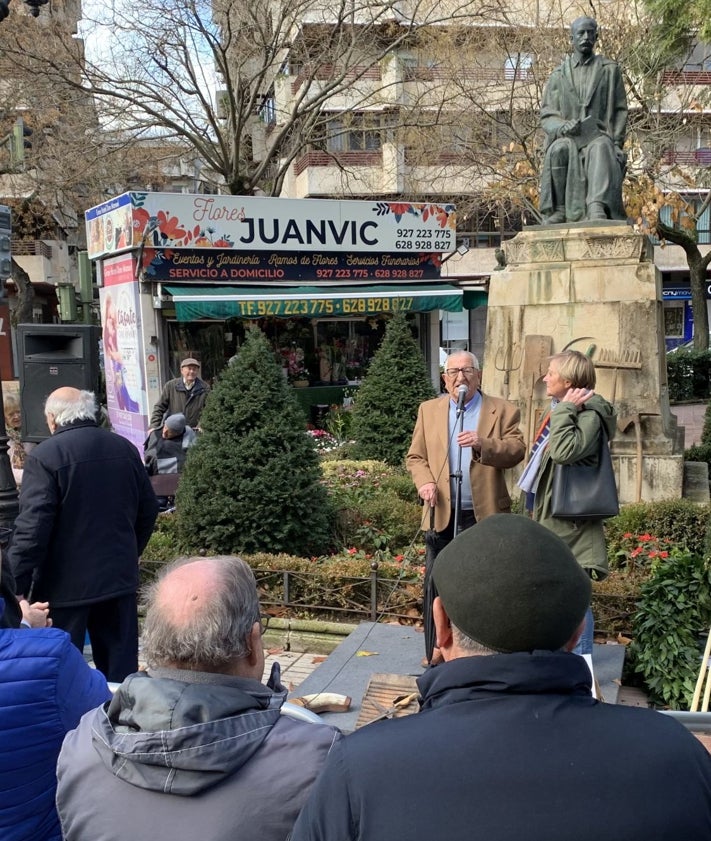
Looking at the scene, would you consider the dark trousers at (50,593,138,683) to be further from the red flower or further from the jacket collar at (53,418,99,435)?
the red flower

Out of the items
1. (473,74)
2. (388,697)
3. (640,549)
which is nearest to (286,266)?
(473,74)

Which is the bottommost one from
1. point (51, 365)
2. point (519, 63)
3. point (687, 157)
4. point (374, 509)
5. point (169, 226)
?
point (374, 509)

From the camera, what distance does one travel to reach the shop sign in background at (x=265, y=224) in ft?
46.8

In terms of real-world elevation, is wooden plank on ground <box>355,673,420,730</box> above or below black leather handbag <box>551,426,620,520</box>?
below

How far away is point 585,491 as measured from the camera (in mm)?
4066

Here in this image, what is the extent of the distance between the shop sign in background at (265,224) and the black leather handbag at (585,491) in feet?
37.2

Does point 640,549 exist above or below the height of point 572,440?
below

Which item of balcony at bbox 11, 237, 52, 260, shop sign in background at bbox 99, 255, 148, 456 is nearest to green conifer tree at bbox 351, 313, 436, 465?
shop sign in background at bbox 99, 255, 148, 456

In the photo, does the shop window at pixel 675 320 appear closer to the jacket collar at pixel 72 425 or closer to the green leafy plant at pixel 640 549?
the green leafy plant at pixel 640 549

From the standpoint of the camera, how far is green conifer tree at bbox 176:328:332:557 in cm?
670

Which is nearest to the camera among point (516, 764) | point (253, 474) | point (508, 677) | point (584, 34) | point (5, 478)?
point (516, 764)

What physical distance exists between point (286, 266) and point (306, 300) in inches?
38.3

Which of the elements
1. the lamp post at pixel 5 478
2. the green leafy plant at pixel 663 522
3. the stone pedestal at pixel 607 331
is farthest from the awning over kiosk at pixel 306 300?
the green leafy plant at pixel 663 522

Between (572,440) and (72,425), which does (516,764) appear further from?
(72,425)
